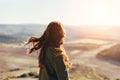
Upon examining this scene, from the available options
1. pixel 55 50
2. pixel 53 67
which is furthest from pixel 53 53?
pixel 53 67

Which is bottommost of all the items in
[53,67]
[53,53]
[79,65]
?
[79,65]

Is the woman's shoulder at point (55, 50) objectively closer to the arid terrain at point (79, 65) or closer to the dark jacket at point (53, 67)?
the dark jacket at point (53, 67)

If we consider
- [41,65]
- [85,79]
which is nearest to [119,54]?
[85,79]

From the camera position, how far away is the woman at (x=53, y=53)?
461 centimetres

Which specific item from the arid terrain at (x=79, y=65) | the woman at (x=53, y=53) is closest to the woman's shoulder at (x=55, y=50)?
the woman at (x=53, y=53)

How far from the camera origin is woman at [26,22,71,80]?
461 cm

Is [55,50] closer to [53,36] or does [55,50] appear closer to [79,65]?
[53,36]

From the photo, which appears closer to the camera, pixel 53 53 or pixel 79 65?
pixel 53 53

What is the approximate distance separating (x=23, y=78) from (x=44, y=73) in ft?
61.6

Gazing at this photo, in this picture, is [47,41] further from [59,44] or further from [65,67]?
[65,67]

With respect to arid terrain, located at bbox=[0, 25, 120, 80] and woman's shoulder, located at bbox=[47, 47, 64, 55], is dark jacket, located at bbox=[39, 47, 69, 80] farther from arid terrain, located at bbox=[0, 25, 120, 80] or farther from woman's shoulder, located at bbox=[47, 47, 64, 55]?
arid terrain, located at bbox=[0, 25, 120, 80]

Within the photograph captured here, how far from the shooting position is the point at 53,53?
4.71 m

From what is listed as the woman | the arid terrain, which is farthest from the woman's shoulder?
the arid terrain

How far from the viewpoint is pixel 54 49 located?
15.5 ft
